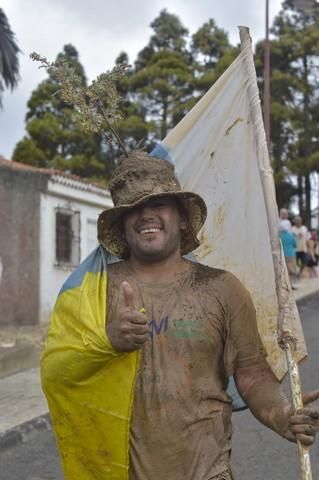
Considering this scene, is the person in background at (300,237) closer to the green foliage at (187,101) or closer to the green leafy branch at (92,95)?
the green foliage at (187,101)

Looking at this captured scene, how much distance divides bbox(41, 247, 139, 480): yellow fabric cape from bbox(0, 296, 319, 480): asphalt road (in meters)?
2.83

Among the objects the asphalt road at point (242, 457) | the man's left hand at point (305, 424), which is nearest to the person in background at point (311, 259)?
the asphalt road at point (242, 457)

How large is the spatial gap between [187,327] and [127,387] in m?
0.30

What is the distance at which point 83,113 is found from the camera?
268 cm

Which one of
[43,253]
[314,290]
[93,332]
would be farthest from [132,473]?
[314,290]

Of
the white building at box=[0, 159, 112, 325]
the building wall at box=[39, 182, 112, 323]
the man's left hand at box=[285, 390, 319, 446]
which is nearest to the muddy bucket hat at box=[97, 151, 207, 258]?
the man's left hand at box=[285, 390, 319, 446]

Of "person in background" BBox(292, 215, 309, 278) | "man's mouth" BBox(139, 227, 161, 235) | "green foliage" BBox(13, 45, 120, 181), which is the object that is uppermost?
"green foliage" BBox(13, 45, 120, 181)

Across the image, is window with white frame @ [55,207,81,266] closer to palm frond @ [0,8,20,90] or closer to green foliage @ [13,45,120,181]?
palm frond @ [0,8,20,90]

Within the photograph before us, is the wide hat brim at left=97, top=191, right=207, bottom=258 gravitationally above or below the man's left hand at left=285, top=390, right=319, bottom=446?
above

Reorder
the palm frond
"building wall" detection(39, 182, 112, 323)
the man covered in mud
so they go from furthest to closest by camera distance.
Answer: the palm frond, "building wall" detection(39, 182, 112, 323), the man covered in mud

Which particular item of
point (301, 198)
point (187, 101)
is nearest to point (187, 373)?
point (187, 101)

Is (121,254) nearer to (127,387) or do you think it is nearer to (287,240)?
(127,387)

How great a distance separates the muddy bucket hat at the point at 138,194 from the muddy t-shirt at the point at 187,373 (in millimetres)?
260

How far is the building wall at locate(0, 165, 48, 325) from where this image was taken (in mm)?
13094
